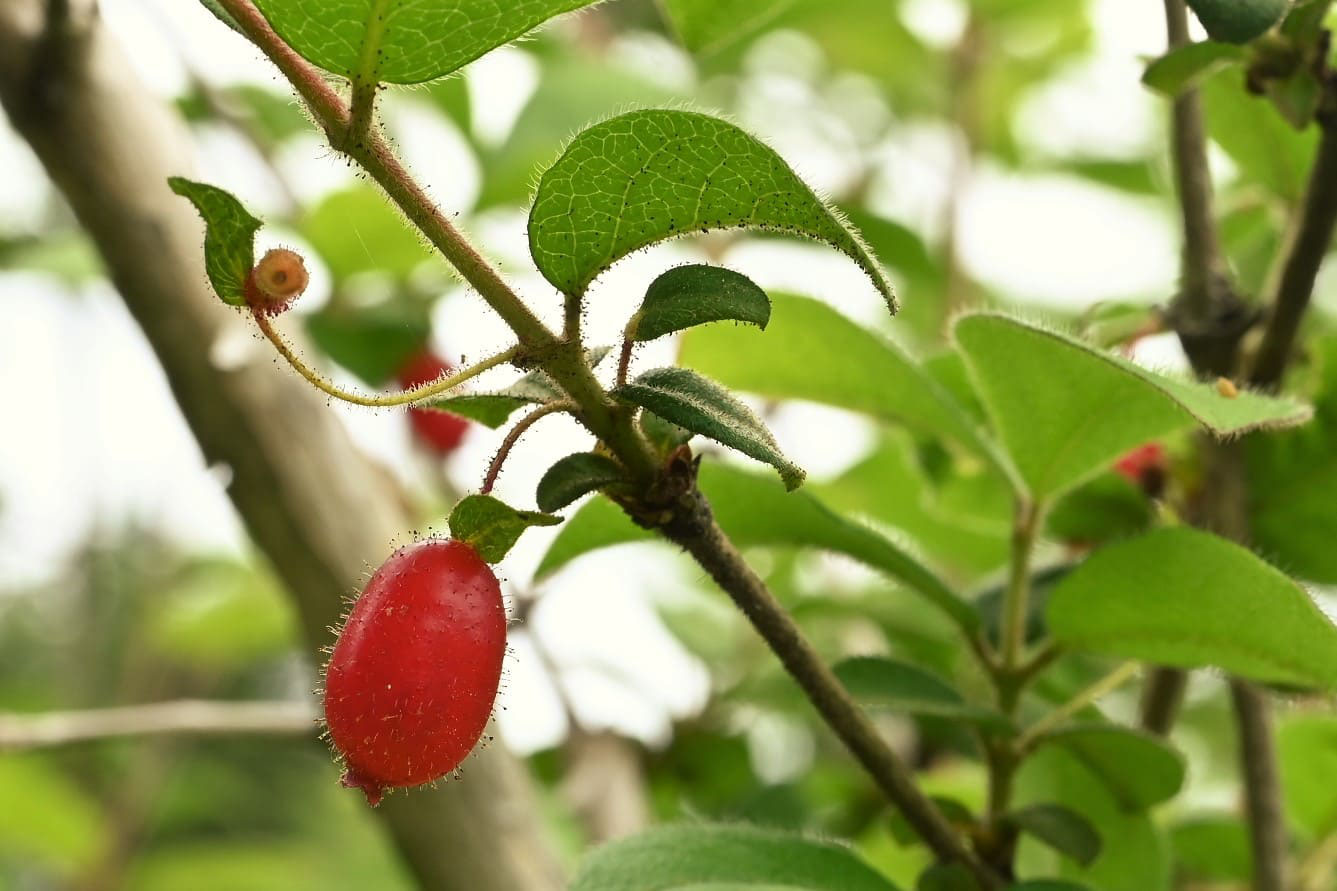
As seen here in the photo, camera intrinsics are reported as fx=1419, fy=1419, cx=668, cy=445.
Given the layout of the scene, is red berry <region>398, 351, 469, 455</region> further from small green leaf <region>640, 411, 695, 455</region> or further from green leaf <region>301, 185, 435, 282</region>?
small green leaf <region>640, 411, 695, 455</region>

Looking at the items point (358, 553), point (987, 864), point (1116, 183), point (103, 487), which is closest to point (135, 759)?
point (103, 487)

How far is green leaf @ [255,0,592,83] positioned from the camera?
43 centimetres

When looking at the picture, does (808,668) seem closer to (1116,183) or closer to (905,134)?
(1116,183)

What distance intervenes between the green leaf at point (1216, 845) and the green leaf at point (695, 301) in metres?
0.66

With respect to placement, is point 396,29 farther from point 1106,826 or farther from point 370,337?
point 370,337

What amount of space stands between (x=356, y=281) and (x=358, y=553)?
0.43 m

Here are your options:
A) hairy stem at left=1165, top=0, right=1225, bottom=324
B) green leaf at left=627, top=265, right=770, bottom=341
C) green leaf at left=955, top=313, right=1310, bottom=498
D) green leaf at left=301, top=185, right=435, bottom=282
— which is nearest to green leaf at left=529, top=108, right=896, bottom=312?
green leaf at left=627, top=265, right=770, bottom=341

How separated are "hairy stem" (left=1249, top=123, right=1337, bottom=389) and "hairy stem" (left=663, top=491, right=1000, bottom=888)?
1.17 feet

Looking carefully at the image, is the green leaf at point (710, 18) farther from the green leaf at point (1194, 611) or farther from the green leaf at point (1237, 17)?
the green leaf at point (1194, 611)

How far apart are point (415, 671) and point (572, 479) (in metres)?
0.09

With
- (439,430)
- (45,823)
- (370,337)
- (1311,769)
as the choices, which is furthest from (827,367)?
(45,823)

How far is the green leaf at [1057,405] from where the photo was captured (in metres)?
0.64

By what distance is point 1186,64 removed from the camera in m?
0.67

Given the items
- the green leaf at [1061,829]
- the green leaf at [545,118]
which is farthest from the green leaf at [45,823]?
the green leaf at [1061,829]
